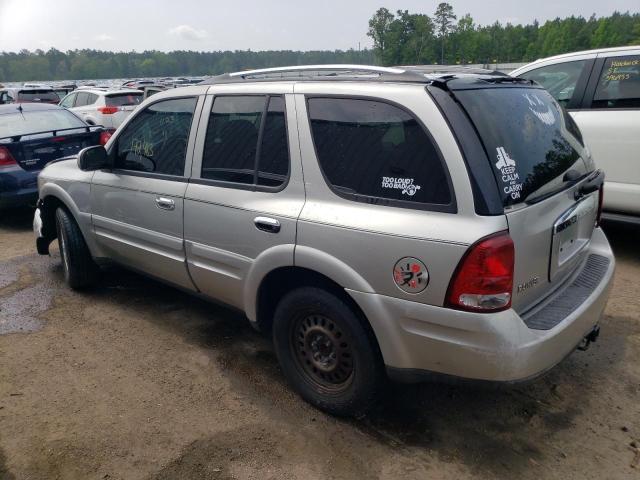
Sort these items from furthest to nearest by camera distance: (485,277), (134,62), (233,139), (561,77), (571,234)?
(134,62) → (561,77) → (233,139) → (571,234) → (485,277)

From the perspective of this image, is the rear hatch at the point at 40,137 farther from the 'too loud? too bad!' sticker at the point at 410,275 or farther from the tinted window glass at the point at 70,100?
the tinted window glass at the point at 70,100

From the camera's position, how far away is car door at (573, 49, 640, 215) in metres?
4.94

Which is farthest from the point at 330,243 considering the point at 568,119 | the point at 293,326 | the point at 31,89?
the point at 31,89

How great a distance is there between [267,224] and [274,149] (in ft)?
1.42

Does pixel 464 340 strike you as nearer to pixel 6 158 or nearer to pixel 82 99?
pixel 6 158

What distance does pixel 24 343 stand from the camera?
157 inches

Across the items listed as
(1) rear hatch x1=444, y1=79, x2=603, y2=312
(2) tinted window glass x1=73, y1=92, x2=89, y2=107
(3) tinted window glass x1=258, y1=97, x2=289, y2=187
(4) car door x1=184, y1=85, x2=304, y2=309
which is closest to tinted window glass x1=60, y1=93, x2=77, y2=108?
(2) tinted window glass x1=73, y1=92, x2=89, y2=107

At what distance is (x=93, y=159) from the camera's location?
402 centimetres

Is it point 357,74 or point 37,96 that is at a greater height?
point 357,74

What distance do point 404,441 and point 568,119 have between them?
83.7 inches

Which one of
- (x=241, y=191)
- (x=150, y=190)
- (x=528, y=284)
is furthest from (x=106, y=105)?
(x=528, y=284)

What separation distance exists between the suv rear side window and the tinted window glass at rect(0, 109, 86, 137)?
5.28 meters

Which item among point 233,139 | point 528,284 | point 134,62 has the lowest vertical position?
point 528,284

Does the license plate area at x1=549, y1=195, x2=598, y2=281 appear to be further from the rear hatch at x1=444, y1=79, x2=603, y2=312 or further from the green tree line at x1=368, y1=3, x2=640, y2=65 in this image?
the green tree line at x1=368, y1=3, x2=640, y2=65
